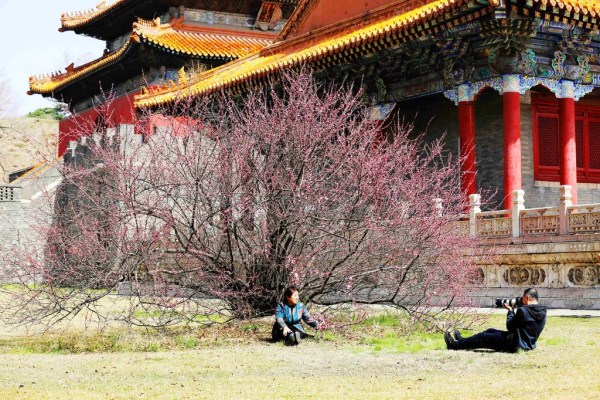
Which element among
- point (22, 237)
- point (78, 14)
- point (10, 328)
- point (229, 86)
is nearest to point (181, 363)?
point (10, 328)

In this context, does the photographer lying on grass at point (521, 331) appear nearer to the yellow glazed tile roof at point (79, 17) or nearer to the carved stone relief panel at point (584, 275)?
the carved stone relief panel at point (584, 275)

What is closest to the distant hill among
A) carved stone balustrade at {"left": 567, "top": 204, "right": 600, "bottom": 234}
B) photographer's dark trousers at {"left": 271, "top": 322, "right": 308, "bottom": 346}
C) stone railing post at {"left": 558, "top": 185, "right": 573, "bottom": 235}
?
stone railing post at {"left": 558, "top": 185, "right": 573, "bottom": 235}

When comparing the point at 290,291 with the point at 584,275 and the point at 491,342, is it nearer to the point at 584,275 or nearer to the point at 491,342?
the point at 491,342

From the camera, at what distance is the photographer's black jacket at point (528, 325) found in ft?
31.5

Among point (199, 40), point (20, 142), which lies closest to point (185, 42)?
point (199, 40)

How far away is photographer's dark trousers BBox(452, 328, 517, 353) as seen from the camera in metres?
9.71

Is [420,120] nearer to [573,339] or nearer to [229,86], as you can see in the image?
[229,86]

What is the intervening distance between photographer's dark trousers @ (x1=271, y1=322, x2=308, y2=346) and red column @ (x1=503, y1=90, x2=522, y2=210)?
769cm

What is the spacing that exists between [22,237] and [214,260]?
19.5m

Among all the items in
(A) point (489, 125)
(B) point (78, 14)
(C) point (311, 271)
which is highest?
(B) point (78, 14)

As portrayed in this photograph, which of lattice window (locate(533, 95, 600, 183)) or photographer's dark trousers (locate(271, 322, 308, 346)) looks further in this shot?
lattice window (locate(533, 95, 600, 183))

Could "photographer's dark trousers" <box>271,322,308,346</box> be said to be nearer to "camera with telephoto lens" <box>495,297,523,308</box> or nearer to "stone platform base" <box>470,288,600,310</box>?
"camera with telephoto lens" <box>495,297,523,308</box>

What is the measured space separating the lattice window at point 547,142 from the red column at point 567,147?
1361mm

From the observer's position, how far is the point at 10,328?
1389cm
